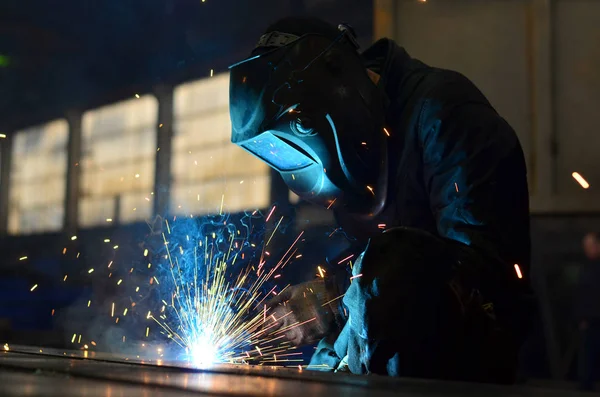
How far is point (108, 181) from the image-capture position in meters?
2.44

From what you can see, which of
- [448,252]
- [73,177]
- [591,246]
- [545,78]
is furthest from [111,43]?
[591,246]

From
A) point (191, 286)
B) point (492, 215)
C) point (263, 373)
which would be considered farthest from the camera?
point (191, 286)

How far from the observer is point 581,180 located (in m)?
2.07

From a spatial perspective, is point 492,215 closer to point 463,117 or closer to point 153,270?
→ point 463,117

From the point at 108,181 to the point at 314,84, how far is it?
125 cm

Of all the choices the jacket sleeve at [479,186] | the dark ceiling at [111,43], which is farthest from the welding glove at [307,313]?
the dark ceiling at [111,43]

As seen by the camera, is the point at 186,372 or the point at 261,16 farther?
the point at 261,16

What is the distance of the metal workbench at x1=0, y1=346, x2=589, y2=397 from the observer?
2.19 ft

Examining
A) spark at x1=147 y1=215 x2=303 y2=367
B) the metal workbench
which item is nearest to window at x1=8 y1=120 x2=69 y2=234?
spark at x1=147 y1=215 x2=303 y2=367

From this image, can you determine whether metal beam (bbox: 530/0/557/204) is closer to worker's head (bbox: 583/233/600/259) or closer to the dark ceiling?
worker's head (bbox: 583/233/600/259)

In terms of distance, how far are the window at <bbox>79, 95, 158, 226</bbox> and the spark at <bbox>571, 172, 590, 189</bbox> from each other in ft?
4.79

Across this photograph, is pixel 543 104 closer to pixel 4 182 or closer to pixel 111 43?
pixel 111 43

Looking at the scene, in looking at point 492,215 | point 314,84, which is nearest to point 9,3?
point 314,84

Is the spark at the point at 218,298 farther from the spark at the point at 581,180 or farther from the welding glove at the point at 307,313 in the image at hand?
the spark at the point at 581,180
